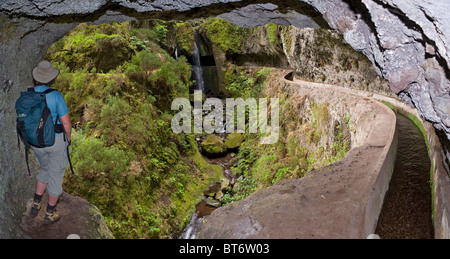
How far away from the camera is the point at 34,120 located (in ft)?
12.0

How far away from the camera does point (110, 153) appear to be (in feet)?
26.2

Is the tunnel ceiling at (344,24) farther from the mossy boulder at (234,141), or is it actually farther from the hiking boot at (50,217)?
the mossy boulder at (234,141)

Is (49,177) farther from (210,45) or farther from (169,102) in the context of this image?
(210,45)

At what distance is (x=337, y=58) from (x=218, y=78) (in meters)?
9.05

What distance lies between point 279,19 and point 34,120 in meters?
4.35

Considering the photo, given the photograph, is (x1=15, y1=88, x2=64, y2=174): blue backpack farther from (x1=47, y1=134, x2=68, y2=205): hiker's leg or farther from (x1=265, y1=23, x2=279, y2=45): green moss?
(x1=265, y1=23, x2=279, y2=45): green moss

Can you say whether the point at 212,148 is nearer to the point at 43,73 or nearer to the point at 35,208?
the point at 35,208

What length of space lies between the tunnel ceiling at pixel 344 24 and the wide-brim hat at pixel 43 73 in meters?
0.85

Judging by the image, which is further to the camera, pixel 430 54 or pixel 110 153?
pixel 110 153

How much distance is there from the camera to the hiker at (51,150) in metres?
3.75

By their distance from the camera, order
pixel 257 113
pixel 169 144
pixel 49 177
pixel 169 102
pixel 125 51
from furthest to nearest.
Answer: pixel 257 113, pixel 169 102, pixel 169 144, pixel 125 51, pixel 49 177

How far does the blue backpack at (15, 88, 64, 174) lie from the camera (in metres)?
3.58

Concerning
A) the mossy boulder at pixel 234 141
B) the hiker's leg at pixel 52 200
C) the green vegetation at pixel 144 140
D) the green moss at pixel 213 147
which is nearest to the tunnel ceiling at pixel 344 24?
the hiker's leg at pixel 52 200
